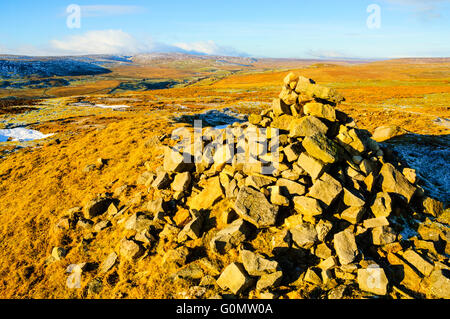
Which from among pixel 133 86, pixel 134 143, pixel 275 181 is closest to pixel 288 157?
pixel 275 181

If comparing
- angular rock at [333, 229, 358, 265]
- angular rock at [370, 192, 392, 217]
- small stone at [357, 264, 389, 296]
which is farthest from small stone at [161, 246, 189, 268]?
angular rock at [370, 192, 392, 217]

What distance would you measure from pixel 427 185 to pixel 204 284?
12.9 metres

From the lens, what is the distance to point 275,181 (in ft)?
31.4

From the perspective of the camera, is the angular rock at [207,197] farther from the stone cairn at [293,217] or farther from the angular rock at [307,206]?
the angular rock at [307,206]

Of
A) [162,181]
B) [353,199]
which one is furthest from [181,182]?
[353,199]

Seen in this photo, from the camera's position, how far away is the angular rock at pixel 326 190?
8.70 metres

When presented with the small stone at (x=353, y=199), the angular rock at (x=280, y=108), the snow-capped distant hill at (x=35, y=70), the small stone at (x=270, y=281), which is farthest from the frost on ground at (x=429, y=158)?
the snow-capped distant hill at (x=35, y=70)

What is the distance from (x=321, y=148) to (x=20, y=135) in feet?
118

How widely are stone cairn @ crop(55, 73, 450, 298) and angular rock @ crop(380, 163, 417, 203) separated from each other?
2.1 inches

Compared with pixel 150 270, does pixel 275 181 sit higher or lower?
higher

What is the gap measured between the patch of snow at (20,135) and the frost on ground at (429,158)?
1422 inches

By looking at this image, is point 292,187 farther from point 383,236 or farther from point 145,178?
point 145,178
